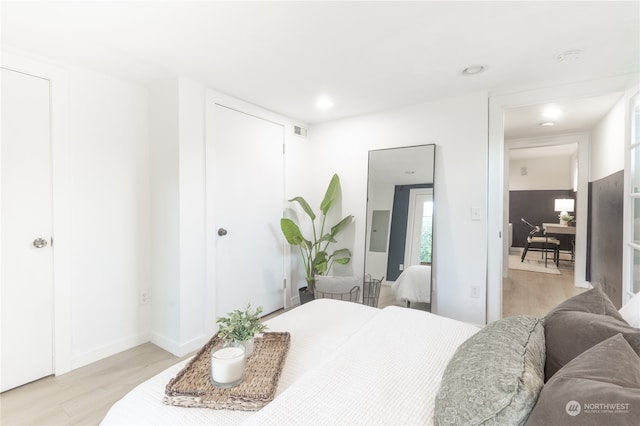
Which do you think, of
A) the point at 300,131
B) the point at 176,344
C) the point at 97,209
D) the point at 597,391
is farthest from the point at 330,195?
the point at 597,391

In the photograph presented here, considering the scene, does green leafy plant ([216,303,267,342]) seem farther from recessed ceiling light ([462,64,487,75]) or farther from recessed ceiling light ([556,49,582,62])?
recessed ceiling light ([556,49,582,62])

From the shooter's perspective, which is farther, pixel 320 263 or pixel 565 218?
pixel 565 218

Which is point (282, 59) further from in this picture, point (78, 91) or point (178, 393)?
point (178, 393)

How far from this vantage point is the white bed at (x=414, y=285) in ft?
9.73

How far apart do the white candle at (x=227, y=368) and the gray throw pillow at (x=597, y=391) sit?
0.83 m

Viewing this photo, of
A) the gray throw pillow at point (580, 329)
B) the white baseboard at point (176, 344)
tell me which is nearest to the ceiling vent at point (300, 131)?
the white baseboard at point (176, 344)

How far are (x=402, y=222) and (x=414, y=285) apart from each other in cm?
66

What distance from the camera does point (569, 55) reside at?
203 cm

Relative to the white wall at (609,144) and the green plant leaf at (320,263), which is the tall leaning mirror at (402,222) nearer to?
the green plant leaf at (320,263)

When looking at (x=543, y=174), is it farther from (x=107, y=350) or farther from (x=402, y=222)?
(x=107, y=350)

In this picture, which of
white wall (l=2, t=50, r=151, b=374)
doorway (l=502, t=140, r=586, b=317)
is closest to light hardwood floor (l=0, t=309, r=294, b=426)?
white wall (l=2, t=50, r=151, b=374)

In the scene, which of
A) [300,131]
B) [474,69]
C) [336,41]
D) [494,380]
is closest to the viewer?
[494,380]

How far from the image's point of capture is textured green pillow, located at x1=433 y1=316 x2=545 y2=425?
0.69 metres

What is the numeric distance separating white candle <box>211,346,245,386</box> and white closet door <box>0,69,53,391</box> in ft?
6.25
